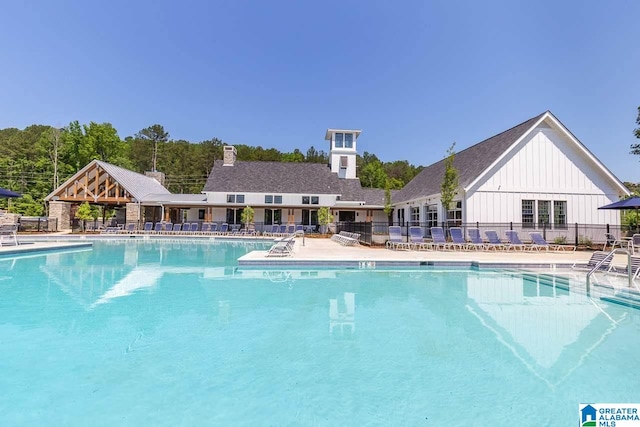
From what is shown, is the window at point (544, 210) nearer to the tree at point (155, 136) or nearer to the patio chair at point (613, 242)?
the patio chair at point (613, 242)

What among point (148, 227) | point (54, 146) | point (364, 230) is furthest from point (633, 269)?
point (54, 146)

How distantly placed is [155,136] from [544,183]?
196 ft

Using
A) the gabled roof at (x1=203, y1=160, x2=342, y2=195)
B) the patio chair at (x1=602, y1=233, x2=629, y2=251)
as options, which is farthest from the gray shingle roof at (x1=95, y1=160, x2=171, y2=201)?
the patio chair at (x1=602, y1=233, x2=629, y2=251)

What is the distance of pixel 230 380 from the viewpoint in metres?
3.66

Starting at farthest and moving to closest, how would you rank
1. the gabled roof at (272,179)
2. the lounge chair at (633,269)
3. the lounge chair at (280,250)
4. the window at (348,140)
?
the window at (348,140), the gabled roof at (272,179), the lounge chair at (280,250), the lounge chair at (633,269)

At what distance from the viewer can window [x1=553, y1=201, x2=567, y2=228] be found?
18688 mm

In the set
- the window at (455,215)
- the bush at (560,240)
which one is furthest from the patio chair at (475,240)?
the bush at (560,240)

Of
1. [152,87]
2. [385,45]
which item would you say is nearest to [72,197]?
[152,87]

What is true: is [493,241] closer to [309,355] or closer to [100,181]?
[309,355]

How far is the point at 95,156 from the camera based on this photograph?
44344mm

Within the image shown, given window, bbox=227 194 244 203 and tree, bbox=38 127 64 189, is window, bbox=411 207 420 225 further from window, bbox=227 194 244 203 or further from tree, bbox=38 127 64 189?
tree, bbox=38 127 64 189

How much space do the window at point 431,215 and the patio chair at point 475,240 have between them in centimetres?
439

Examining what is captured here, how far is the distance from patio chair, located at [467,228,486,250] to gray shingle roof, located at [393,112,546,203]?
269cm

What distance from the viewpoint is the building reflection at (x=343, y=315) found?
17.3 feet
